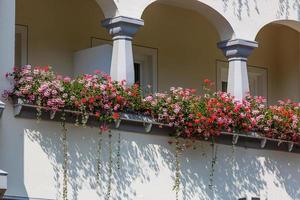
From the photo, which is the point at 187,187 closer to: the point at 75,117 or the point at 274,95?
the point at 75,117

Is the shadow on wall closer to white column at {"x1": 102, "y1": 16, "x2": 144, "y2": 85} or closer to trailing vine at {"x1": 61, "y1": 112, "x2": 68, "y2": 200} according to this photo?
trailing vine at {"x1": 61, "y1": 112, "x2": 68, "y2": 200}

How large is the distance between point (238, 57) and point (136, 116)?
2666 mm

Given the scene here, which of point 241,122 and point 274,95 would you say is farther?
point 274,95

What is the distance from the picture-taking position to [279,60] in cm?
2264

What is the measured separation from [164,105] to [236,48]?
217 centimetres

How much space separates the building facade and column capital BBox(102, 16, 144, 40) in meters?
0.01

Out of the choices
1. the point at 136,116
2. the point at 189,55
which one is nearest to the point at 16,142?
the point at 136,116

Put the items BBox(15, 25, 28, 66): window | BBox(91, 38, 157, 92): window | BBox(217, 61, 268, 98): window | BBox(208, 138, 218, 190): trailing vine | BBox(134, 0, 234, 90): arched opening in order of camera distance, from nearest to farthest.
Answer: BBox(208, 138, 218, 190): trailing vine
BBox(15, 25, 28, 66): window
BBox(91, 38, 157, 92): window
BBox(134, 0, 234, 90): arched opening
BBox(217, 61, 268, 98): window

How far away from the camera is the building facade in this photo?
1683cm

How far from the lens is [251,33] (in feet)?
65.8

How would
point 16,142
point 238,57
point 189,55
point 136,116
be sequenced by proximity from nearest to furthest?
point 16,142, point 136,116, point 238,57, point 189,55

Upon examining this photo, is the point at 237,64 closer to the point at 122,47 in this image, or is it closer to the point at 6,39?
the point at 122,47

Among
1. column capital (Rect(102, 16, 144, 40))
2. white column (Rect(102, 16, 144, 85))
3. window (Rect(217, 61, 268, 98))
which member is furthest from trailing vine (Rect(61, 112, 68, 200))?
window (Rect(217, 61, 268, 98))

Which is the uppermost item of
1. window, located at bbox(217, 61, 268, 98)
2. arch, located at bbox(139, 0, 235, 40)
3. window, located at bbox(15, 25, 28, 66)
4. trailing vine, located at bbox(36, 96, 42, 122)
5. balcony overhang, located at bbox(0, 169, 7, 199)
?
arch, located at bbox(139, 0, 235, 40)
